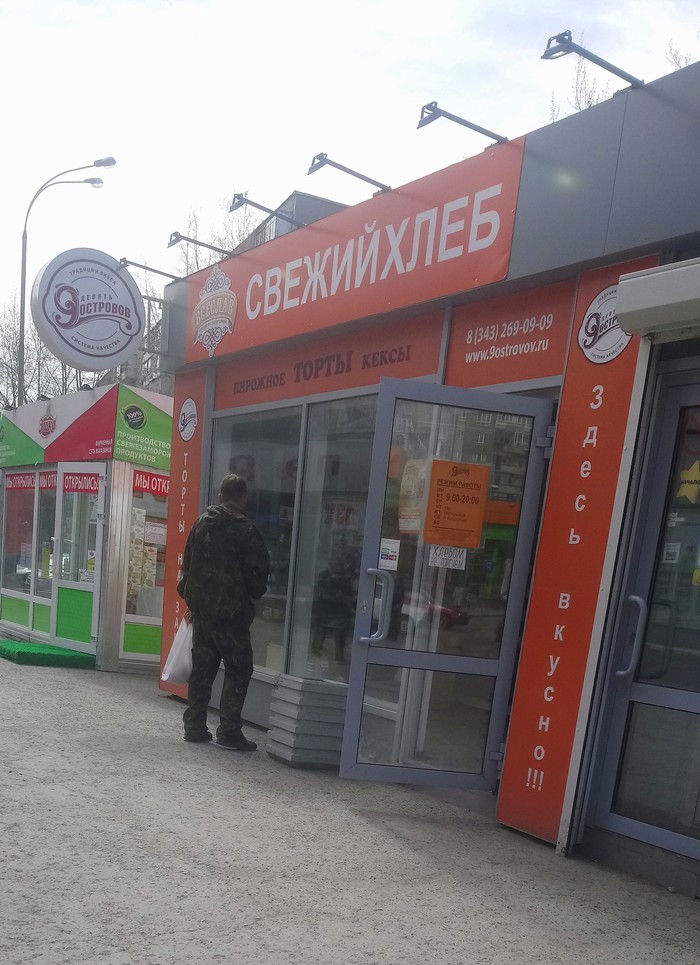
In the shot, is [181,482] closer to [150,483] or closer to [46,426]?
[150,483]

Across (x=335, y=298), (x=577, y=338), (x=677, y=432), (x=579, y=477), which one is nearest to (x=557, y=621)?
(x=579, y=477)

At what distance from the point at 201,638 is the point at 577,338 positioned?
10.4 feet

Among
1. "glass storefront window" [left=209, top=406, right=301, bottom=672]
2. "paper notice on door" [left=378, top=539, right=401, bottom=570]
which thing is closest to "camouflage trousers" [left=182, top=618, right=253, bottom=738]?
"glass storefront window" [left=209, top=406, right=301, bottom=672]

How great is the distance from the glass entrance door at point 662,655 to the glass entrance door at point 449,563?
0.73 metres

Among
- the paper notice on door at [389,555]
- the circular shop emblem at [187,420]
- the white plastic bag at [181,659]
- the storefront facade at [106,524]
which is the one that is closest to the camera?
the paper notice on door at [389,555]

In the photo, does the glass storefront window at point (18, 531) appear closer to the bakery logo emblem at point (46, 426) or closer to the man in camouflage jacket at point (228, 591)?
the bakery logo emblem at point (46, 426)

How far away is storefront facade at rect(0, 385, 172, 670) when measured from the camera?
34.1 feet

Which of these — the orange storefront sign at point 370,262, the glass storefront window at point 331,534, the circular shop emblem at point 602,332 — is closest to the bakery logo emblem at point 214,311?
the orange storefront sign at point 370,262

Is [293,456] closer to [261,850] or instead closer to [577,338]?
[577,338]

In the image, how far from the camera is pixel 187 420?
29.6ft

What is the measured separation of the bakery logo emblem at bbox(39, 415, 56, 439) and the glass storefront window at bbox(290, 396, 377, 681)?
559 centimetres

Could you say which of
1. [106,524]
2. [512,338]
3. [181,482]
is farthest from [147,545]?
[512,338]

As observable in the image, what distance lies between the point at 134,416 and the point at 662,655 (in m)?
7.38

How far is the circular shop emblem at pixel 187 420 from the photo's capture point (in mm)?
8914
